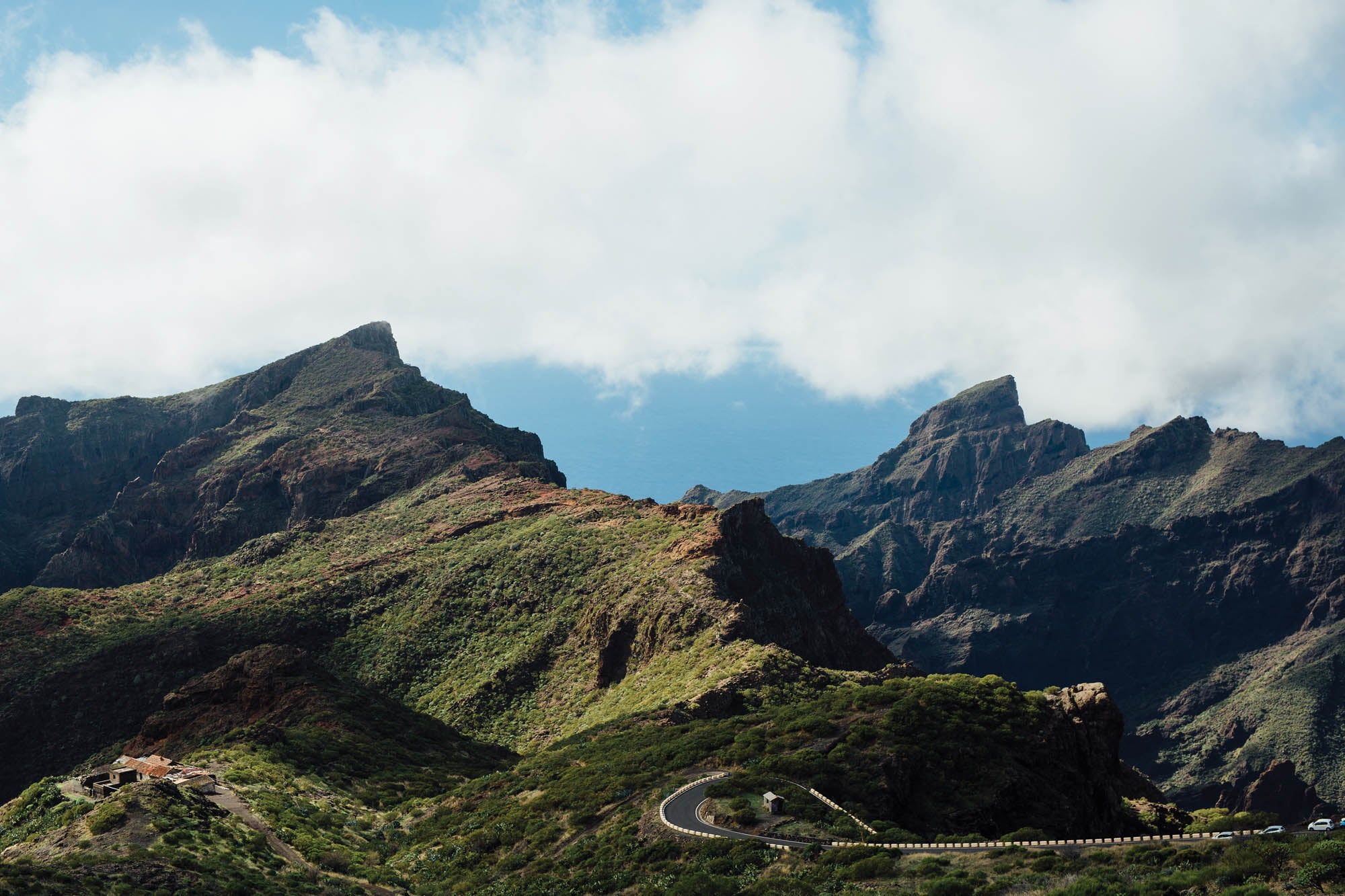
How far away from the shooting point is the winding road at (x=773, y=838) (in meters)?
37.0

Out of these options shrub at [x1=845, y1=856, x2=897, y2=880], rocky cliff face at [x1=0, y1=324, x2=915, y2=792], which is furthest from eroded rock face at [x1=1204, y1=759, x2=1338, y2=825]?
shrub at [x1=845, y1=856, x2=897, y2=880]

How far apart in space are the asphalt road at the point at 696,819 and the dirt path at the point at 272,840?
48.4 feet

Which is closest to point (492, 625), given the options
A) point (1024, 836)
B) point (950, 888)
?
point (1024, 836)

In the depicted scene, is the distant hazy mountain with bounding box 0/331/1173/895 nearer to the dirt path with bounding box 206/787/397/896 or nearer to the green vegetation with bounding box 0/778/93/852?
the green vegetation with bounding box 0/778/93/852

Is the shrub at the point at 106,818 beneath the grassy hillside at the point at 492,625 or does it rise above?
beneath

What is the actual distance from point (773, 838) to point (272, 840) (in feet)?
88.4

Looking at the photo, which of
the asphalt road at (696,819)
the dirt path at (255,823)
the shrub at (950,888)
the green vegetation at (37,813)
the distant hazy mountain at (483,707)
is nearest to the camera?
the shrub at (950,888)

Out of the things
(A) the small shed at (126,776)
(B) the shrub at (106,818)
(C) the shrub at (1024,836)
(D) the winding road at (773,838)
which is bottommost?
(C) the shrub at (1024,836)

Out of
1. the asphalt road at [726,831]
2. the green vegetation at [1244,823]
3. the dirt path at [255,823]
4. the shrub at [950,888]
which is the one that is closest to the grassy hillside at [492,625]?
the asphalt road at [726,831]

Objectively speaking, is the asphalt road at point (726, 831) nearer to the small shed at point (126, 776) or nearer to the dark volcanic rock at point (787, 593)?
the small shed at point (126, 776)

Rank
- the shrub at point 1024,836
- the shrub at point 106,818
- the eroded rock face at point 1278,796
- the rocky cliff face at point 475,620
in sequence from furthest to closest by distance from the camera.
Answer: the eroded rock face at point 1278,796 → the rocky cliff face at point 475,620 → the shrub at point 106,818 → the shrub at point 1024,836

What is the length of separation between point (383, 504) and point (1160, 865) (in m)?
149

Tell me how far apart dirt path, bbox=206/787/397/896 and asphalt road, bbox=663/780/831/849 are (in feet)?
48.4

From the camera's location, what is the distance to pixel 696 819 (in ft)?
160
